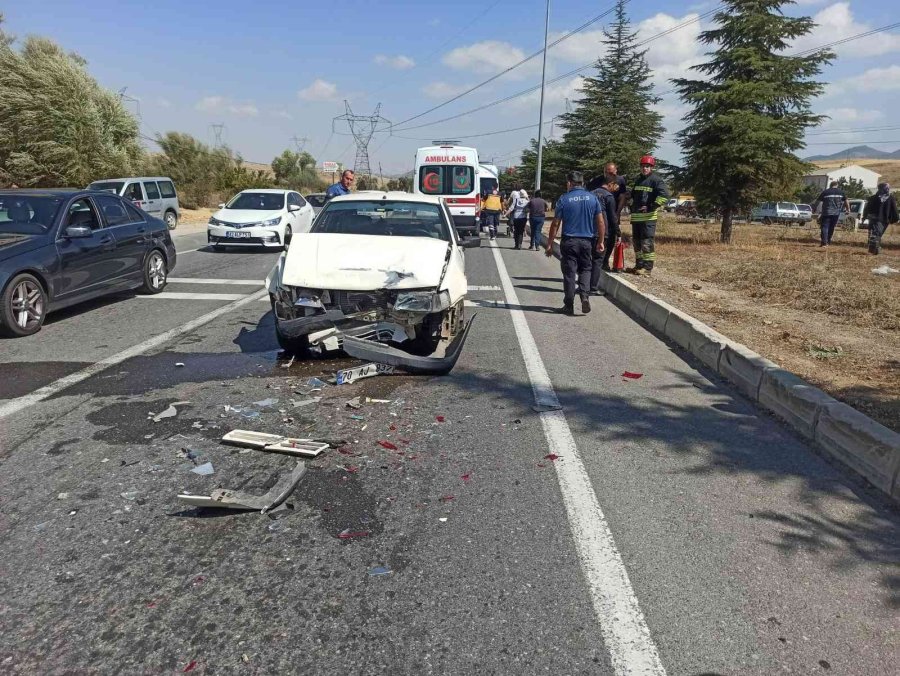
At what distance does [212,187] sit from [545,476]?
39.9 m

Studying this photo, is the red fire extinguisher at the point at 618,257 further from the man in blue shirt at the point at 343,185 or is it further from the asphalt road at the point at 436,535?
the asphalt road at the point at 436,535

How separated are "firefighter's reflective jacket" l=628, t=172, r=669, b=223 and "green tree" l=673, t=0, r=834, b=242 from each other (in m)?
10.0

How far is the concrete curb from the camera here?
4.09 meters

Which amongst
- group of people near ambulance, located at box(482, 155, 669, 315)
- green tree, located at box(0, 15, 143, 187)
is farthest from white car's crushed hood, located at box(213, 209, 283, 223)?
green tree, located at box(0, 15, 143, 187)

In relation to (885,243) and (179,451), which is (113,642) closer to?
(179,451)

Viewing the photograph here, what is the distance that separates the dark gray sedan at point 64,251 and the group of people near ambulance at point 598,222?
5963 millimetres

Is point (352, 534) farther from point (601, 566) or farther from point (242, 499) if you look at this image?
point (601, 566)

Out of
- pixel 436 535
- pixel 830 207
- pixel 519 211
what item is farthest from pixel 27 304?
pixel 830 207

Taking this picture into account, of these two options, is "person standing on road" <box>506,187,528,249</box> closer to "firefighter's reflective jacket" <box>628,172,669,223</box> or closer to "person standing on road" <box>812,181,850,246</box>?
"firefighter's reflective jacket" <box>628,172,669,223</box>

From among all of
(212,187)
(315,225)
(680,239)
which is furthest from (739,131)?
(212,187)

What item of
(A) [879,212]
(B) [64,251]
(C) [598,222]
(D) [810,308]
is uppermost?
(A) [879,212]

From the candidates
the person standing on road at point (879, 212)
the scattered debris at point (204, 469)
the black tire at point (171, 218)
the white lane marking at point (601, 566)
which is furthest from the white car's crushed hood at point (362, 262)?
the black tire at point (171, 218)

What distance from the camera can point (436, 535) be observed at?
3365mm

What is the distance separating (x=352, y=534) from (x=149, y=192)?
72.6 ft
